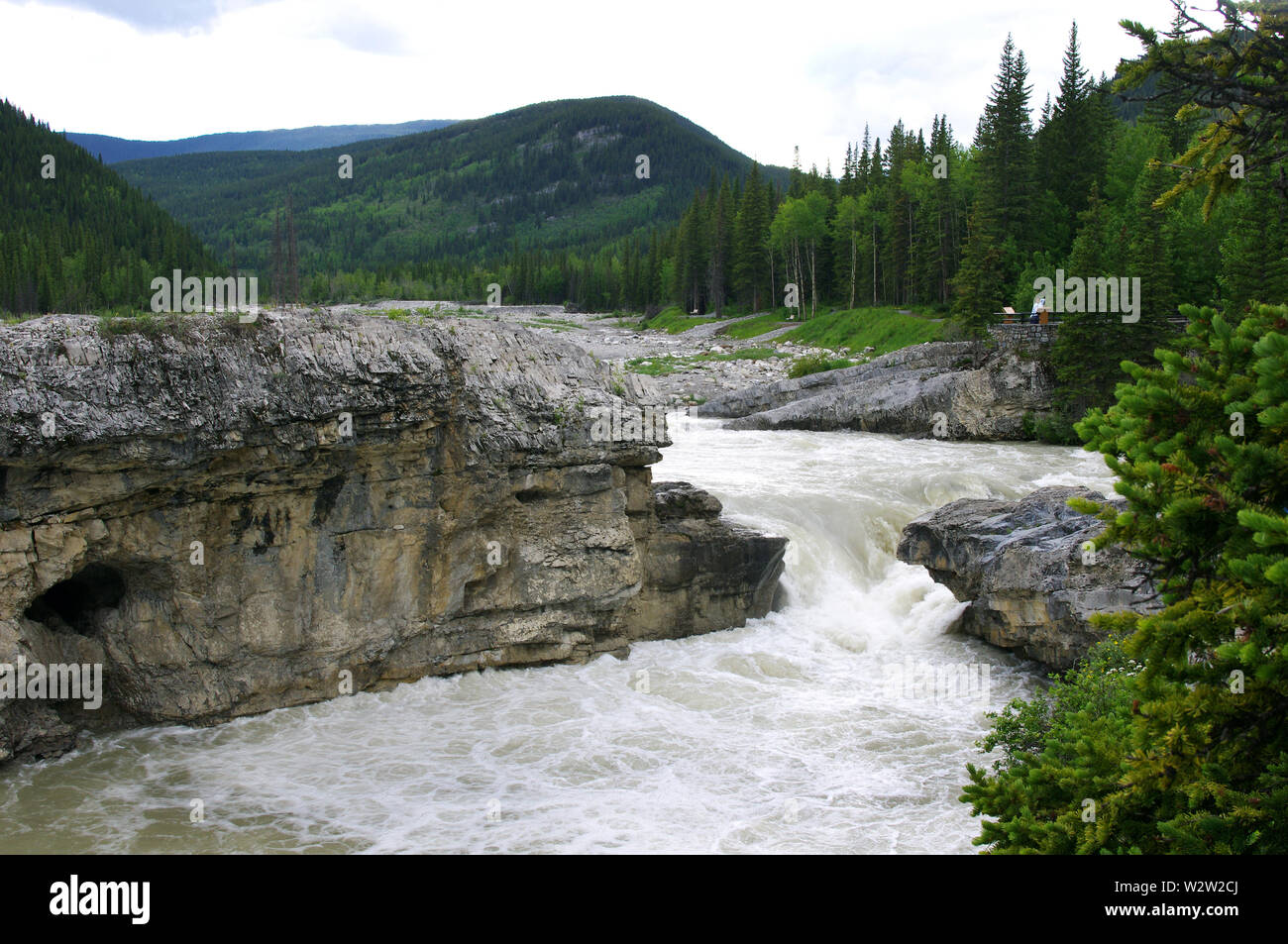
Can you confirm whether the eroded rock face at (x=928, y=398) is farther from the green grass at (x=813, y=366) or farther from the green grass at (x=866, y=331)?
the green grass at (x=866, y=331)

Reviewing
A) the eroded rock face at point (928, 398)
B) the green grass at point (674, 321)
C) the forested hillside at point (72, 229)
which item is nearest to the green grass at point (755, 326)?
the green grass at point (674, 321)

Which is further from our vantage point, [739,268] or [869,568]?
[739,268]

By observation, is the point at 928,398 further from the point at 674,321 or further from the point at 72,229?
the point at 72,229

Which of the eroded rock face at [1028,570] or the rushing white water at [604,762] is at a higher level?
the eroded rock face at [1028,570]

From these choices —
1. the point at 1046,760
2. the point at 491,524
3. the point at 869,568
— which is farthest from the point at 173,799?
the point at 869,568

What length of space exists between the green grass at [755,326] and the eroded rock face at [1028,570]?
213 ft

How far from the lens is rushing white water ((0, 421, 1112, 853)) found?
47.1ft

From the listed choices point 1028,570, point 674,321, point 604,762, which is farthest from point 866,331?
point 604,762

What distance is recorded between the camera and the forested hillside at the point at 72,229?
8931 cm
